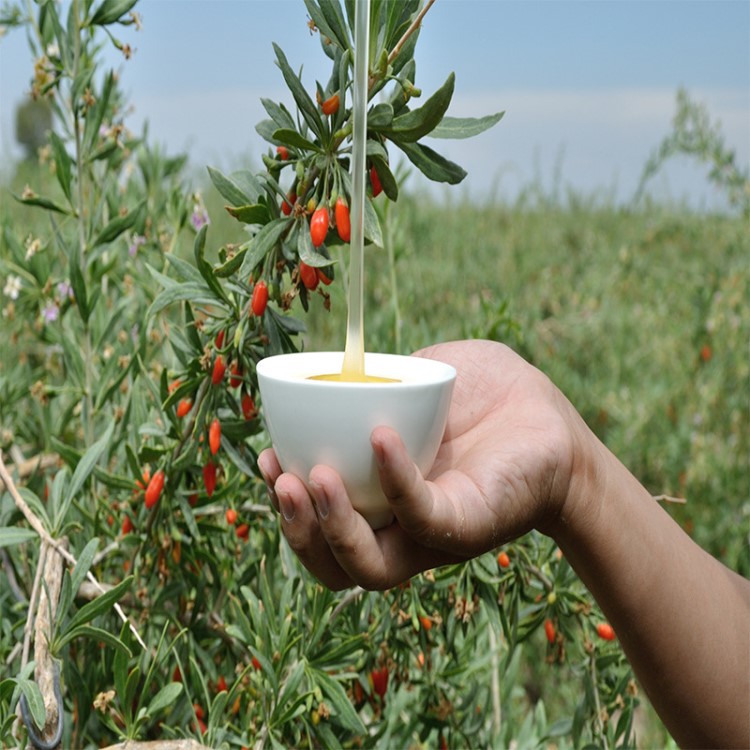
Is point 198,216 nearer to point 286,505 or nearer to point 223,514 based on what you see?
point 223,514

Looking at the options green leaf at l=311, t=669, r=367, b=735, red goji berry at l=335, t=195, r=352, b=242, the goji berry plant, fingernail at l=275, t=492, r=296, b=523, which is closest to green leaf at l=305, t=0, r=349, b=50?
the goji berry plant

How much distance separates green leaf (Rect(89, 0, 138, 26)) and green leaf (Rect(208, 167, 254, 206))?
1.30 ft

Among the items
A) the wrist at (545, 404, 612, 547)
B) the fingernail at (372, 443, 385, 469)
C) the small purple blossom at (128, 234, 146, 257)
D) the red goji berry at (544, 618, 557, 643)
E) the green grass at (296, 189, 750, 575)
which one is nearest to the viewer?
the fingernail at (372, 443, 385, 469)

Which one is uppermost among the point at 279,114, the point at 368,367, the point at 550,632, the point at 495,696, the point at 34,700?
the point at 279,114

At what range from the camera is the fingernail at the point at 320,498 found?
634mm

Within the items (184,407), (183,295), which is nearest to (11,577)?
(184,407)

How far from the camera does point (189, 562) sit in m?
1.00

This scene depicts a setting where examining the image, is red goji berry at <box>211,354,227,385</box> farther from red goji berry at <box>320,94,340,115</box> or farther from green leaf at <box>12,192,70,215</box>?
green leaf at <box>12,192,70,215</box>

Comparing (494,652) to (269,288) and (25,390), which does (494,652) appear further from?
(25,390)

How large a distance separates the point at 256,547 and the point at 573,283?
243cm

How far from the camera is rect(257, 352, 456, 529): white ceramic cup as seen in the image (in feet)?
2.03

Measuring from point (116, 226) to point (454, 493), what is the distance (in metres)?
0.62

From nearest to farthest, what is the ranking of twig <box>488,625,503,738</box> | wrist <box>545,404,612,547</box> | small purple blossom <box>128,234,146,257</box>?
1. wrist <box>545,404,612,547</box>
2. twig <box>488,625,503,738</box>
3. small purple blossom <box>128,234,146,257</box>

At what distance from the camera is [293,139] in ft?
2.31
